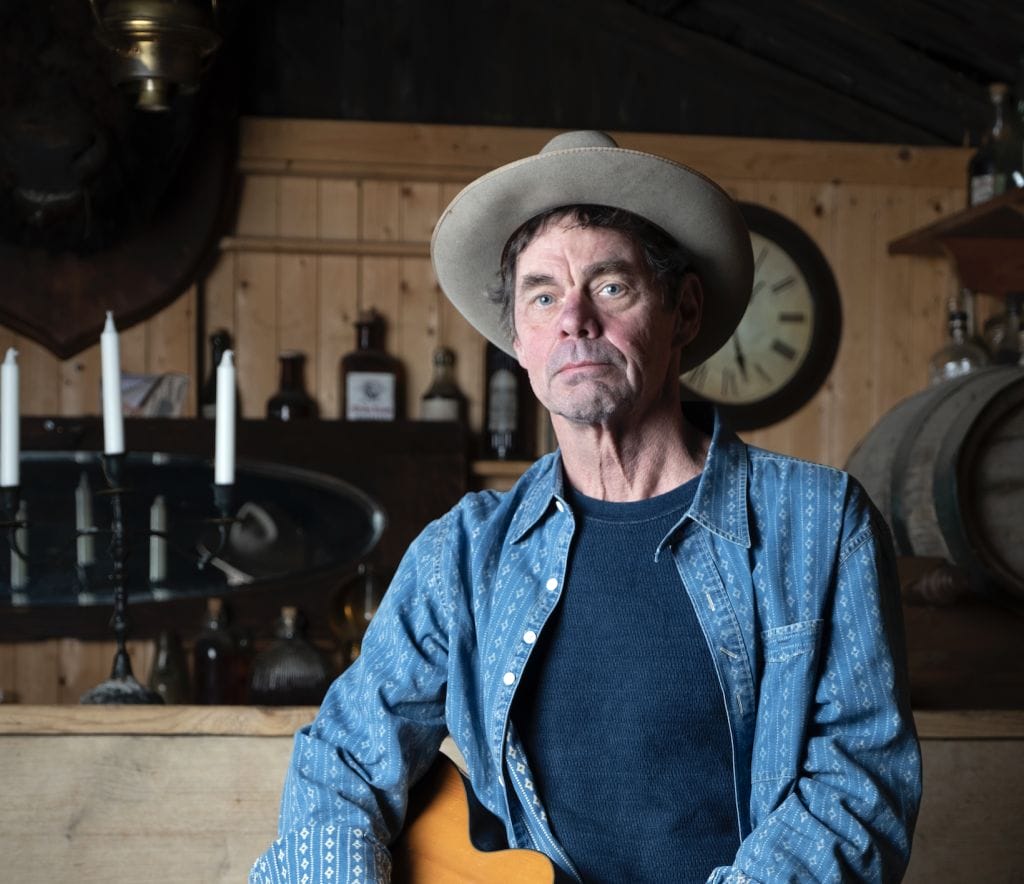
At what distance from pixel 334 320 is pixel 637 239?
2320 millimetres

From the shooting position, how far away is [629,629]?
1.51 m

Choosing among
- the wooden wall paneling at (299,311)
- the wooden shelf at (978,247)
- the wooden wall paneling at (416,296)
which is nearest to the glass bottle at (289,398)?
the wooden wall paneling at (299,311)

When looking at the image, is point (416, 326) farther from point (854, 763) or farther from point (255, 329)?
point (854, 763)

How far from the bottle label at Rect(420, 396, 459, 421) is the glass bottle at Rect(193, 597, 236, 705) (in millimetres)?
1301

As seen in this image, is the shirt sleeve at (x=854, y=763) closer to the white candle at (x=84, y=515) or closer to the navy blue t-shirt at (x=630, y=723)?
the navy blue t-shirt at (x=630, y=723)

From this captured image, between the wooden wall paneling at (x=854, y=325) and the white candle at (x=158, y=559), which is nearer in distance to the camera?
the white candle at (x=158, y=559)

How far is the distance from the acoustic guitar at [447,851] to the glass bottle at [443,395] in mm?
2145

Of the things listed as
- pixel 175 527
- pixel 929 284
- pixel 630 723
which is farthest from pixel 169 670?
pixel 929 284

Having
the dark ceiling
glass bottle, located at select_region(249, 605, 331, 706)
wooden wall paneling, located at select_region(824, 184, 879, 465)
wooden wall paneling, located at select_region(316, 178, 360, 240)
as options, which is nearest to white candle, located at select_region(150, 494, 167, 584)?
wooden wall paneling, located at select_region(316, 178, 360, 240)

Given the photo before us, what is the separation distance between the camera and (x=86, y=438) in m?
3.57

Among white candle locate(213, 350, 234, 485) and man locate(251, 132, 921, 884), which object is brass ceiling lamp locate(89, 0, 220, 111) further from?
man locate(251, 132, 921, 884)

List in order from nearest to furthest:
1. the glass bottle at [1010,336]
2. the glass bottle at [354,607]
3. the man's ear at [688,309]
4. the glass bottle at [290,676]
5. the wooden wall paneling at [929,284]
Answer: the man's ear at [688,309] → the glass bottle at [290,676] → the glass bottle at [354,607] → the glass bottle at [1010,336] → the wooden wall paneling at [929,284]

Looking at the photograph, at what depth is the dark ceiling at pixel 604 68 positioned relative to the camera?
3797 mm

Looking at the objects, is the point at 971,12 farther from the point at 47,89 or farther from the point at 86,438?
the point at 86,438
